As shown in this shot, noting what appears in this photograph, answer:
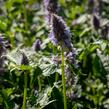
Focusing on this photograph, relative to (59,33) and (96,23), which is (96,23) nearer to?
(96,23)

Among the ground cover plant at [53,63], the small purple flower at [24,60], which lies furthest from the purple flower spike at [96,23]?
the small purple flower at [24,60]

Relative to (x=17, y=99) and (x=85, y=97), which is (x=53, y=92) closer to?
(x=17, y=99)

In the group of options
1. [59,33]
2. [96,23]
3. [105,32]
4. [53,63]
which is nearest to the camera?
[59,33]

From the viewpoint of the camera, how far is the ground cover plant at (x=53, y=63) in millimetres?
2059

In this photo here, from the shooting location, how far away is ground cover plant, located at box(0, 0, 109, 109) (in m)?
2.06

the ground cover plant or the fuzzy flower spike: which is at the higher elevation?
the fuzzy flower spike

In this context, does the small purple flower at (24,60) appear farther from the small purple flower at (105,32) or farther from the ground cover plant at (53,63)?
the small purple flower at (105,32)

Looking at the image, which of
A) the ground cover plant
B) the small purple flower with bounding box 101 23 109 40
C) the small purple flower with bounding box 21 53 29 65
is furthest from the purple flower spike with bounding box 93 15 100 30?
the small purple flower with bounding box 21 53 29 65

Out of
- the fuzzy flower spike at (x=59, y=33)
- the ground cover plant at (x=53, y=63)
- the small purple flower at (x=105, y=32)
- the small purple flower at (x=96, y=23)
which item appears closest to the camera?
the fuzzy flower spike at (x=59, y=33)

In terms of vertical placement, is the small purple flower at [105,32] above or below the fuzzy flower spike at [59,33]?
below

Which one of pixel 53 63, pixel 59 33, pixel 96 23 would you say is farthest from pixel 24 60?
pixel 96 23

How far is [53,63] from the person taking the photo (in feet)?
6.79

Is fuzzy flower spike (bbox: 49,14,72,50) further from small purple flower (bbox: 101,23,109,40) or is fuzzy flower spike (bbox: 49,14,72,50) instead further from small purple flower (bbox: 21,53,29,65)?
small purple flower (bbox: 101,23,109,40)

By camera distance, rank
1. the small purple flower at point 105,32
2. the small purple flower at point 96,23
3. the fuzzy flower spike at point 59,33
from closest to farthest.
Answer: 1. the fuzzy flower spike at point 59,33
2. the small purple flower at point 96,23
3. the small purple flower at point 105,32
